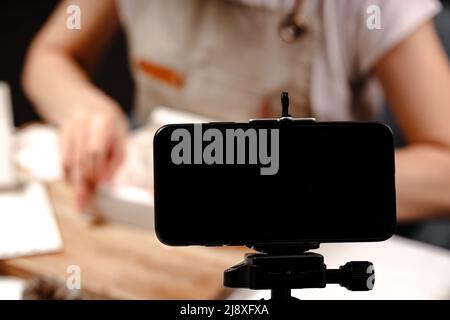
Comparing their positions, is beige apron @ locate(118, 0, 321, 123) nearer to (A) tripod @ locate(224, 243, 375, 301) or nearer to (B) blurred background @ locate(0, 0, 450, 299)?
(B) blurred background @ locate(0, 0, 450, 299)

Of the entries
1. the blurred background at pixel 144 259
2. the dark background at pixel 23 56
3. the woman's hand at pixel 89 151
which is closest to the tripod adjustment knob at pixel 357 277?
the blurred background at pixel 144 259

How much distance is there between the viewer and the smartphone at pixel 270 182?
35 centimetres

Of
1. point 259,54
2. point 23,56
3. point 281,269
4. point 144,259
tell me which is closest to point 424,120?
point 259,54

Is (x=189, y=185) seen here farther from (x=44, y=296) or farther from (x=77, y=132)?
(x=77, y=132)

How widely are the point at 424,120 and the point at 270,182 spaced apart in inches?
23.5

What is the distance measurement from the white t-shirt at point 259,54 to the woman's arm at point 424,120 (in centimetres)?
3

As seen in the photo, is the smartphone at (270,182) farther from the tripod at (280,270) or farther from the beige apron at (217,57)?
the beige apron at (217,57)

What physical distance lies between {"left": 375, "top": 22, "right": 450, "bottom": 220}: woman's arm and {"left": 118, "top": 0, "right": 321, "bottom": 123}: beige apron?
15 centimetres

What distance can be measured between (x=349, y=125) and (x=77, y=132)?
484mm

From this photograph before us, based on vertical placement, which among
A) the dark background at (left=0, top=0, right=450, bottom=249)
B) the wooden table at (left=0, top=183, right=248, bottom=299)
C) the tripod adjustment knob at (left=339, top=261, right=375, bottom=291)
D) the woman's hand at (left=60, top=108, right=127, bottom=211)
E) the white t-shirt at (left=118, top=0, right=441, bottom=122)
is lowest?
the tripod adjustment knob at (left=339, top=261, right=375, bottom=291)

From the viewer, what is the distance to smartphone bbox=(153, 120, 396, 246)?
35cm

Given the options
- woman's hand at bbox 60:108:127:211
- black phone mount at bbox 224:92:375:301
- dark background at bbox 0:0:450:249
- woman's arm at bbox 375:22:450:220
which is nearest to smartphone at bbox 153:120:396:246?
black phone mount at bbox 224:92:375:301

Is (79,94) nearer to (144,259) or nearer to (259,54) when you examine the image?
(259,54)
